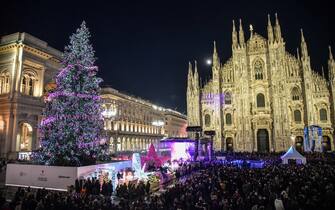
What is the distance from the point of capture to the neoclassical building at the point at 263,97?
38.7 m

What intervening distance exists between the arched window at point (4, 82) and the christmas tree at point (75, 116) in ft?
64.0

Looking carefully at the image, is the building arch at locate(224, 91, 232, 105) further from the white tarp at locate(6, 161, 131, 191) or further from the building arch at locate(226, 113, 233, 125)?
the white tarp at locate(6, 161, 131, 191)

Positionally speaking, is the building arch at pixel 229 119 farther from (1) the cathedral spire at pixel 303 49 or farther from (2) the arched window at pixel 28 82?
(2) the arched window at pixel 28 82

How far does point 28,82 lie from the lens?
33875 mm

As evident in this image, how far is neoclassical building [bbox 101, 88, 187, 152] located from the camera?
161 ft

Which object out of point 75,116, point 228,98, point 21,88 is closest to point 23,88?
point 21,88

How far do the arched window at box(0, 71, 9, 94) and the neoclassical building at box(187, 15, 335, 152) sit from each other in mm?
29261

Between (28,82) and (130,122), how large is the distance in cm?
2720

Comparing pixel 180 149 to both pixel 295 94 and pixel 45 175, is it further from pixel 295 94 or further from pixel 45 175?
pixel 295 94

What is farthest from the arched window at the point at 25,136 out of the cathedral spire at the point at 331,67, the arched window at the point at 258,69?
the cathedral spire at the point at 331,67

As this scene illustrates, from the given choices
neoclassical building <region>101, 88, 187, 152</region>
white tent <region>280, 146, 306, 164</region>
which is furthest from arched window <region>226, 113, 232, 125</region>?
white tent <region>280, 146, 306, 164</region>

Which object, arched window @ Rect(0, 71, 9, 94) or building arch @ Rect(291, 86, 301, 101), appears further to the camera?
building arch @ Rect(291, 86, 301, 101)

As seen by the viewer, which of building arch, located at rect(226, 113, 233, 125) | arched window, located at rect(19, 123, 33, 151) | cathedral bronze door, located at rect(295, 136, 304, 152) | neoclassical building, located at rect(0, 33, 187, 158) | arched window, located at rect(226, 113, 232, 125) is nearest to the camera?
neoclassical building, located at rect(0, 33, 187, 158)

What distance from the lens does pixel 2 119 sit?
3148cm
